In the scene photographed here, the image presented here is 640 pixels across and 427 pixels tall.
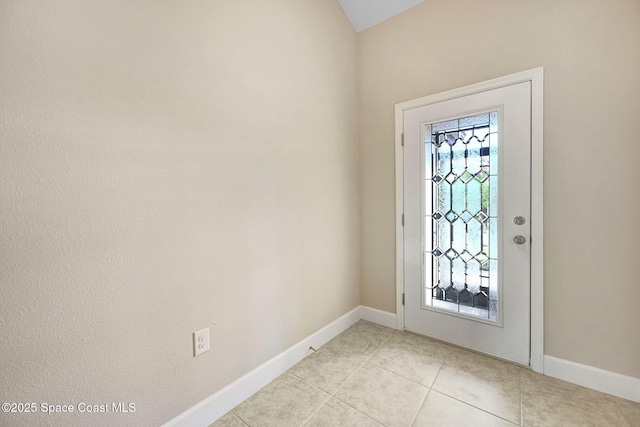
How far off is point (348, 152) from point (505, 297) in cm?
162

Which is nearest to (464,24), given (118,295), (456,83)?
(456,83)

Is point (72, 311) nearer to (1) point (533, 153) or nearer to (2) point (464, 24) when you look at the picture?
(1) point (533, 153)

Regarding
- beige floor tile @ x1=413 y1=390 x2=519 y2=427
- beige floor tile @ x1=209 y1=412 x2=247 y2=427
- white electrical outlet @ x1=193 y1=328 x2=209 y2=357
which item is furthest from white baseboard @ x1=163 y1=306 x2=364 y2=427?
beige floor tile @ x1=413 y1=390 x2=519 y2=427

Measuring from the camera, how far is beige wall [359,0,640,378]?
1.43 metres

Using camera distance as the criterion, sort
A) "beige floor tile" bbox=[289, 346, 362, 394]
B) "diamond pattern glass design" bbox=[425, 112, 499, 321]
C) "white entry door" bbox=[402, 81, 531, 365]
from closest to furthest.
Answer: "beige floor tile" bbox=[289, 346, 362, 394], "white entry door" bbox=[402, 81, 531, 365], "diamond pattern glass design" bbox=[425, 112, 499, 321]

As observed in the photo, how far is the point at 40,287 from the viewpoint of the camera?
2.91 ft

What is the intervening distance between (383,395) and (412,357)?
0.47 metres

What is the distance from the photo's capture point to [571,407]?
4.55ft

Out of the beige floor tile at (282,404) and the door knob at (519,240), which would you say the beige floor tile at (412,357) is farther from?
the door knob at (519,240)

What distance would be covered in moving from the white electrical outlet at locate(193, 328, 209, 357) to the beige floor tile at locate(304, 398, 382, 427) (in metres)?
0.64

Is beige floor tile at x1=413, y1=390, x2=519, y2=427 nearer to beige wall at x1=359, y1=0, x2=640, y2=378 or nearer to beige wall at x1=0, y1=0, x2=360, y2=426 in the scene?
beige wall at x1=359, y1=0, x2=640, y2=378

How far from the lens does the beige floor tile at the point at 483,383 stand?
140 centimetres

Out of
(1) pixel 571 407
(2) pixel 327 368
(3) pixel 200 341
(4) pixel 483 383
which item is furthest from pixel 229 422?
(1) pixel 571 407

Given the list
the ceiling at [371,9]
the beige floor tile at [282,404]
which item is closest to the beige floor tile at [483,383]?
the beige floor tile at [282,404]
